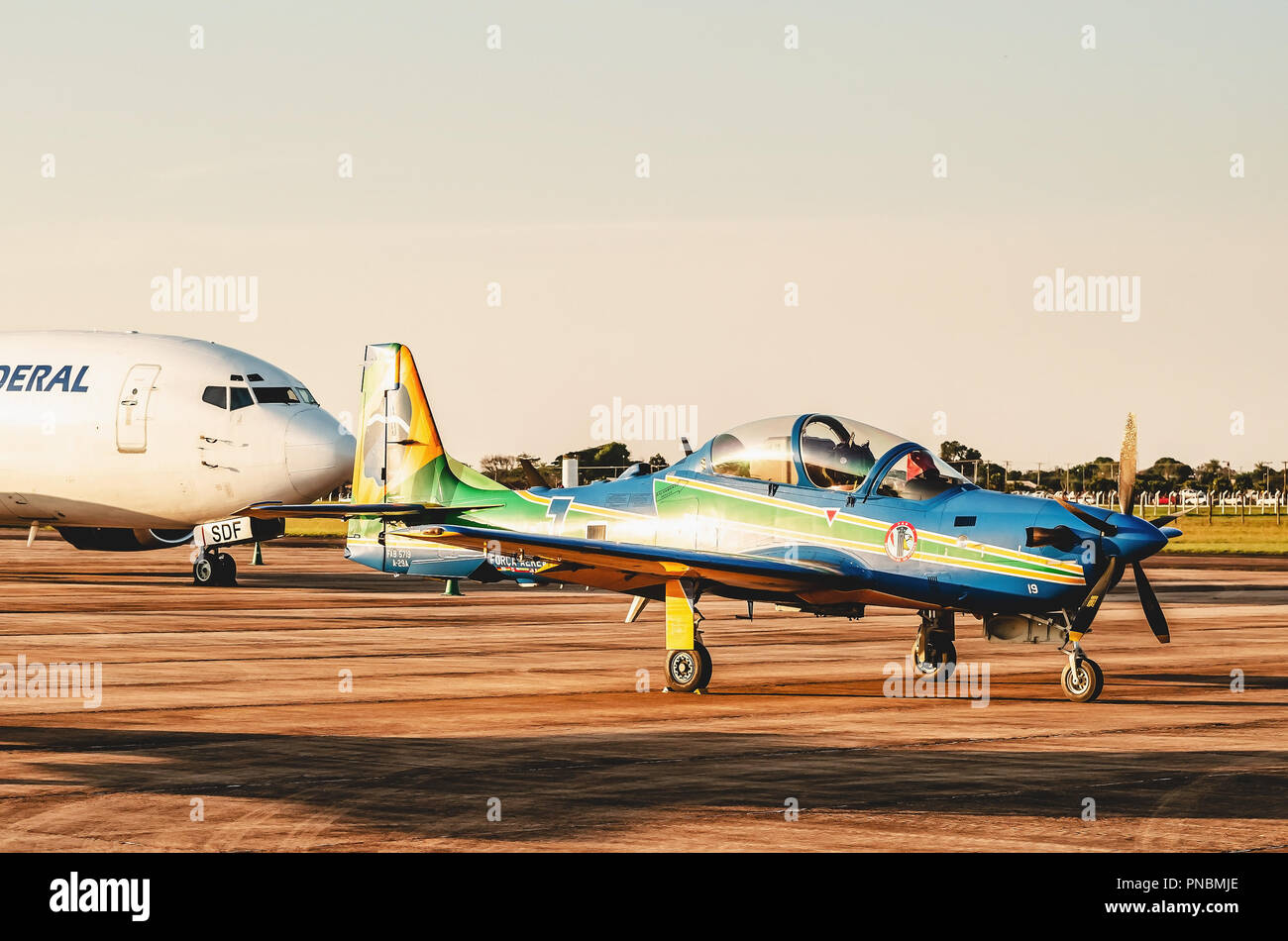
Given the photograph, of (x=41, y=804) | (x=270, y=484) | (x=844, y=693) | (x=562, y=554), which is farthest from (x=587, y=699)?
(x=270, y=484)

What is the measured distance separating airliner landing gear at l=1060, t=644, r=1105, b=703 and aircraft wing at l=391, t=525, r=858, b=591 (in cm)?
249

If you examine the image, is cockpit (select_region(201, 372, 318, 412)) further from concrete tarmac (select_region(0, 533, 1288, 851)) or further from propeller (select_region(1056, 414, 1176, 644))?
propeller (select_region(1056, 414, 1176, 644))

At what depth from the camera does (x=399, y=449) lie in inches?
957

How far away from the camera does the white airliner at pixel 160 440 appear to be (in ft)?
109

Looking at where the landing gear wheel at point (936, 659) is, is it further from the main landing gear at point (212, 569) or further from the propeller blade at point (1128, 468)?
the main landing gear at point (212, 569)

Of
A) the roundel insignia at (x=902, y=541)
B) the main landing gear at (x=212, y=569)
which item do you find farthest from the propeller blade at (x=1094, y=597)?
the main landing gear at (x=212, y=569)

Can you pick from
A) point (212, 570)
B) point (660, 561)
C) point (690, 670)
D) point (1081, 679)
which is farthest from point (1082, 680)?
point (212, 570)

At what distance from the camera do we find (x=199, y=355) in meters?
35.1

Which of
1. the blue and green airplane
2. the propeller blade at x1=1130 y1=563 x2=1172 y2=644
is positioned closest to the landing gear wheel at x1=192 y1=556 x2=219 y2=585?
the blue and green airplane

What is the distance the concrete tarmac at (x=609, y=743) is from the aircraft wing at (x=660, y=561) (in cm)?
130

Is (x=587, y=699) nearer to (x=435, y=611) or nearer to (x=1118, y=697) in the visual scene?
(x=1118, y=697)

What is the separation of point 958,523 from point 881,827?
724cm

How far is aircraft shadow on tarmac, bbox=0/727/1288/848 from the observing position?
34.3ft
